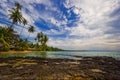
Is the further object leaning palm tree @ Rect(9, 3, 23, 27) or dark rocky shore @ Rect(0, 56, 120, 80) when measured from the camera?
leaning palm tree @ Rect(9, 3, 23, 27)

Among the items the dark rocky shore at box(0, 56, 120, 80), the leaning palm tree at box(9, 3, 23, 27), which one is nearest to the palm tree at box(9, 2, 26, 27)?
the leaning palm tree at box(9, 3, 23, 27)

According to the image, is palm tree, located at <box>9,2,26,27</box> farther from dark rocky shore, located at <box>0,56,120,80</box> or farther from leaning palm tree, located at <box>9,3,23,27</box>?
dark rocky shore, located at <box>0,56,120,80</box>

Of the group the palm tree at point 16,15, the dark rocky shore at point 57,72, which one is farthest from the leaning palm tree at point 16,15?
the dark rocky shore at point 57,72

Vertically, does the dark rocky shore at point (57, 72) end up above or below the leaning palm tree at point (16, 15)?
below

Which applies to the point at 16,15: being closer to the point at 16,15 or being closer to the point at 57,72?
the point at 16,15

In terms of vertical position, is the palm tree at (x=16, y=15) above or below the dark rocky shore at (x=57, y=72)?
above

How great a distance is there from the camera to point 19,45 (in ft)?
209

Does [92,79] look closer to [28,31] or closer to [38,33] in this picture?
[28,31]

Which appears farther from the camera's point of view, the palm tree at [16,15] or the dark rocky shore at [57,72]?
the palm tree at [16,15]

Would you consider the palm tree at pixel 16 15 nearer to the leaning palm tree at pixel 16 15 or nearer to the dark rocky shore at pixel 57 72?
the leaning palm tree at pixel 16 15

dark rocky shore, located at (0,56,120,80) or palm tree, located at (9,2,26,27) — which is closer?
dark rocky shore, located at (0,56,120,80)

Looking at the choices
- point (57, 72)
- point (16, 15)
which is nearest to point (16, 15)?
point (16, 15)

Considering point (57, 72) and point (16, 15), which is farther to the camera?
point (16, 15)

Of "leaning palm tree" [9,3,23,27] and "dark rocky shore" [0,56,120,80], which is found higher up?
"leaning palm tree" [9,3,23,27]
